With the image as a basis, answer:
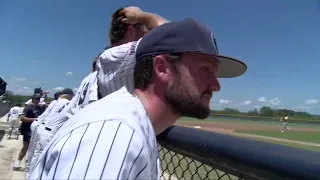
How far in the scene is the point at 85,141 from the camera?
98cm

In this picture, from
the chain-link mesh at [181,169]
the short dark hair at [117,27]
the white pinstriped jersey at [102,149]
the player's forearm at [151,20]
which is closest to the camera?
the white pinstriped jersey at [102,149]

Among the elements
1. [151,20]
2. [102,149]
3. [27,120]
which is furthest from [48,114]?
[27,120]

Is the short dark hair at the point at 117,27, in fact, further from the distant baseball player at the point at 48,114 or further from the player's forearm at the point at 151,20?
the distant baseball player at the point at 48,114

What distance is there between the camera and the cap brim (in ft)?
4.80

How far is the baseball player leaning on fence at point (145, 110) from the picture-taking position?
3.19 feet

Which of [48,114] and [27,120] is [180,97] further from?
[27,120]

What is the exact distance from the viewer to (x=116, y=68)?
2357 mm

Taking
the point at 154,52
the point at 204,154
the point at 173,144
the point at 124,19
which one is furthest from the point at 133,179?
the point at 173,144

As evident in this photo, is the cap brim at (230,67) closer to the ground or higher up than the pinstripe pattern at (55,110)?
higher up

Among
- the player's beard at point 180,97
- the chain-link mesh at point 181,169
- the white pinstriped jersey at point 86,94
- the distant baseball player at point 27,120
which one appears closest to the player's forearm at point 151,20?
the white pinstriped jersey at point 86,94

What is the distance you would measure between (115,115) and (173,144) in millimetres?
1693

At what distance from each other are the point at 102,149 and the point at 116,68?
1.41m

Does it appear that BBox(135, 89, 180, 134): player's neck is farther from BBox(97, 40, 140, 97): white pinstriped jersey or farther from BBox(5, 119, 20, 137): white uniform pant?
BBox(5, 119, 20, 137): white uniform pant

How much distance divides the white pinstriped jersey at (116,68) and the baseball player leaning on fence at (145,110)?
2.26ft
